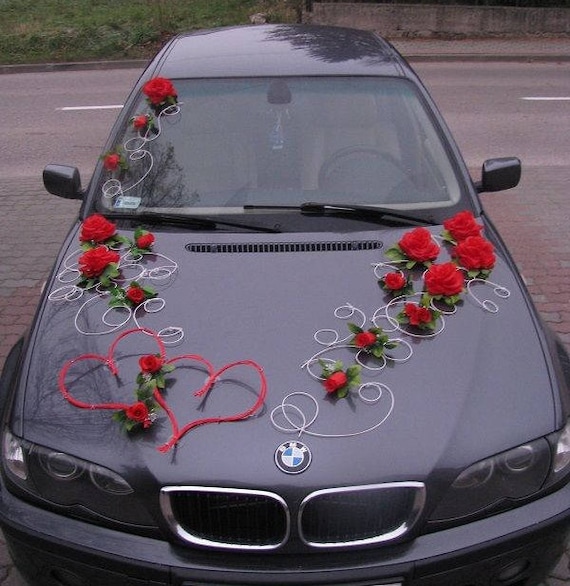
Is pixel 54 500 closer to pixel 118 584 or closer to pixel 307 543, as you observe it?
pixel 118 584

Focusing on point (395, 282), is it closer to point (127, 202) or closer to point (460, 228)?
point (460, 228)

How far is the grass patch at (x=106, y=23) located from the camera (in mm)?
15836

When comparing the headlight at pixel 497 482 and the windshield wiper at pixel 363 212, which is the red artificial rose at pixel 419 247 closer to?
the windshield wiper at pixel 363 212

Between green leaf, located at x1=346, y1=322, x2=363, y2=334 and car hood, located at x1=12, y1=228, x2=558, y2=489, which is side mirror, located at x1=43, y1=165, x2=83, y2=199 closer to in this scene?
car hood, located at x1=12, y1=228, x2=558, y2=489

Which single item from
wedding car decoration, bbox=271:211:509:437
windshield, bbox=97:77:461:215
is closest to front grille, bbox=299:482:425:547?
wedding car decoration, bbox=271:211:509:437

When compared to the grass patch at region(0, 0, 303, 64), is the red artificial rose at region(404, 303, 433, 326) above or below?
above

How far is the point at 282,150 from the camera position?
139 inches

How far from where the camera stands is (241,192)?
3.37 metres

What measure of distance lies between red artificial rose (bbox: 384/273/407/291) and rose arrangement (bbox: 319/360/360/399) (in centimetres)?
49

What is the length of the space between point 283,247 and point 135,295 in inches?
24.9

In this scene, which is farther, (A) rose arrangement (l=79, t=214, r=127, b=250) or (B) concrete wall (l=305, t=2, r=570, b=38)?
(B) concrete wall (l=305, t=2, r=570, b=38)

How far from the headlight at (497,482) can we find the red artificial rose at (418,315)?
1.88 feet

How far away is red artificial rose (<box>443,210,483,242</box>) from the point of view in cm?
310

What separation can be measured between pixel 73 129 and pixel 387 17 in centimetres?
918
